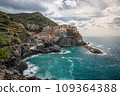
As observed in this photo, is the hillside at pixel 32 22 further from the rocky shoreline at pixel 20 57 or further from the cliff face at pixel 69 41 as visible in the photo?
the rocky shoreline at pixel 20 57

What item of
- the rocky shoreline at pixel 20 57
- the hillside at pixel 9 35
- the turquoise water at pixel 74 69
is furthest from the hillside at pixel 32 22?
the turquoise water at pixel 74 69

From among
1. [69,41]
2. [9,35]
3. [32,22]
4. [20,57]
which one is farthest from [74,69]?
[32,22]

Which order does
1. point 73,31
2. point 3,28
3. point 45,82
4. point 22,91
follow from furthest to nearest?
point 73,31, point 3,28, point 45,82, point 22,91

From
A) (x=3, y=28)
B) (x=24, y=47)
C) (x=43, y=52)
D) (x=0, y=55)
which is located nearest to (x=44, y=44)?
(x=43, y=52)

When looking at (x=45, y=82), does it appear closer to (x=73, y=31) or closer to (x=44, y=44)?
(x=44, y=44)

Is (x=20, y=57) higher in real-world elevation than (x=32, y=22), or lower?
lower

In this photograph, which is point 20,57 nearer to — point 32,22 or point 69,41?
point 69,41

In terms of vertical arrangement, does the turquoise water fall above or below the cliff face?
below

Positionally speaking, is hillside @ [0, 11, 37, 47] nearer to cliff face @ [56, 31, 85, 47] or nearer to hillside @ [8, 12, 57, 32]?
cliff face @ [56, 31, 85, 47]

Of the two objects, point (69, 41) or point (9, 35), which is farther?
point (69, 41)

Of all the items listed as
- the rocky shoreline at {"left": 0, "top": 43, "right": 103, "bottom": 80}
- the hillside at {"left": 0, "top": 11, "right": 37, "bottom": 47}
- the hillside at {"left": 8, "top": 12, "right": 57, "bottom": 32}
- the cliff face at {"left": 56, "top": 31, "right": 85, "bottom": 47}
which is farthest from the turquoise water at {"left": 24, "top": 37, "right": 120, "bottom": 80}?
the hillside at {"left": 8, "top": 12, "right": 57, "bottom": 32}

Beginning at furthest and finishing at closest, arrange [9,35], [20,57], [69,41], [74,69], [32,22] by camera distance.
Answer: [32,22] → [69,41] → [20,57] → [9,35] → [74,69]
